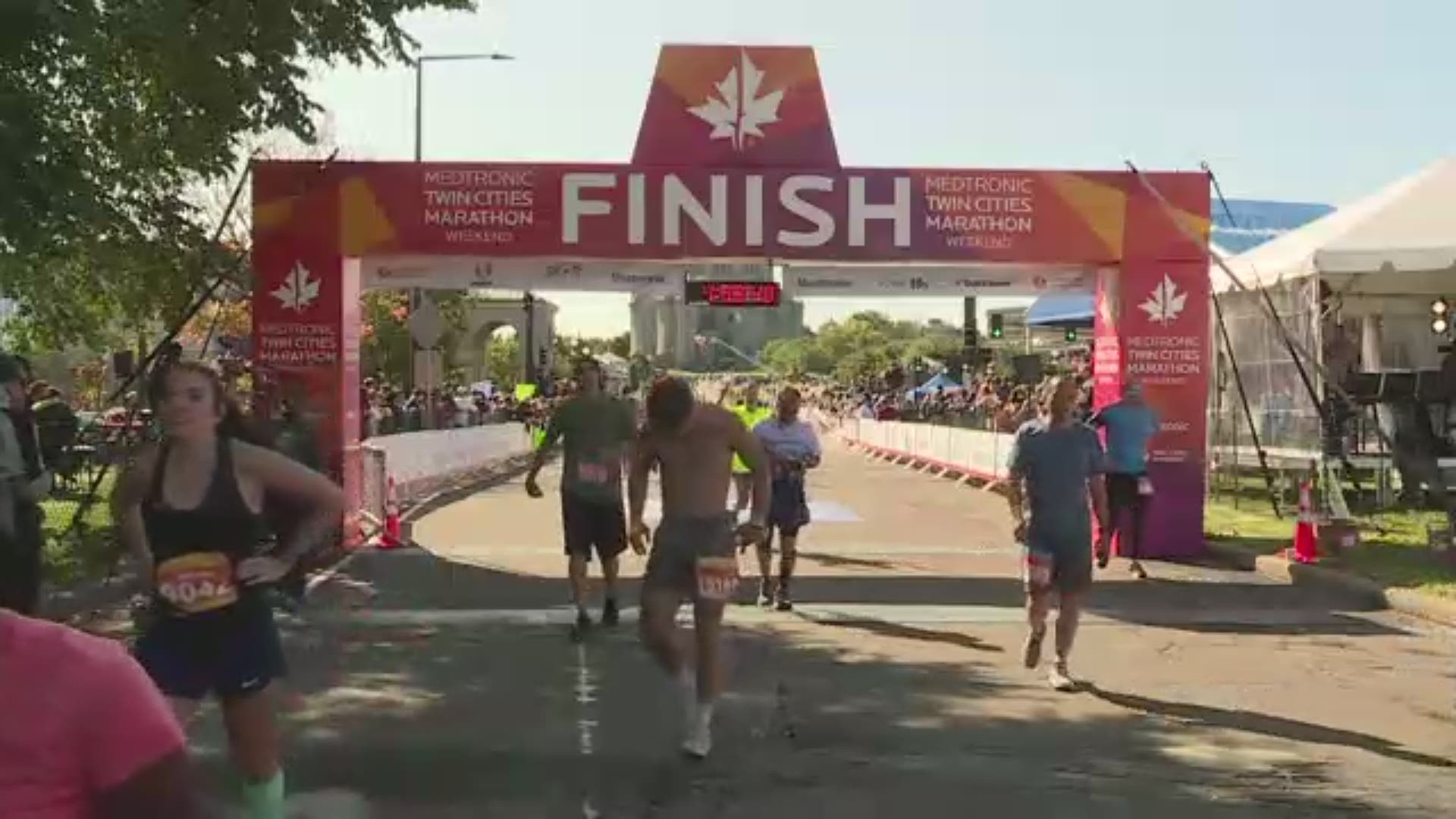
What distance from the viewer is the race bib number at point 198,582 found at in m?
5.06

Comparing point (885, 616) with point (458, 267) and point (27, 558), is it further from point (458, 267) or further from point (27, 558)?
point (27, 558)

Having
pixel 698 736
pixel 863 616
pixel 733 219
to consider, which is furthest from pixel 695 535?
pixel 733 219

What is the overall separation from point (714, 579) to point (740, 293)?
384 inches

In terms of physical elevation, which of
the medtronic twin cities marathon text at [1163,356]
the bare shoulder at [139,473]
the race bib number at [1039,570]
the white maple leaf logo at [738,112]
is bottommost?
the race bib number at [1039,570]

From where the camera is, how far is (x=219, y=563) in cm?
507

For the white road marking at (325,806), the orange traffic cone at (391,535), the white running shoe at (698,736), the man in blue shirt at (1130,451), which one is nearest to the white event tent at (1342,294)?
the man in blue shirt at (1130,451)

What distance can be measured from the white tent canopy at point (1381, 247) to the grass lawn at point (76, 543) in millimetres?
12966

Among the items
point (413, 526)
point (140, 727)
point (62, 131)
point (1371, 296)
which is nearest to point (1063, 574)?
point (140, 727)

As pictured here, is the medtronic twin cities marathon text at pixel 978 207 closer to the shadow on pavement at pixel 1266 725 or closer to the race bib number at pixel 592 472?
the race bib number at pixel 592 472

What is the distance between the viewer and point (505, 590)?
13.8 meters

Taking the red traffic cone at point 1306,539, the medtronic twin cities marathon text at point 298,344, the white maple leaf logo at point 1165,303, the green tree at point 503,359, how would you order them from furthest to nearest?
the green tree at point 503,359
the white maple leaf logo at point 1165,303
the medtronic twin cities marathon text at point 298,344
the red traffic cone at point 1306,539

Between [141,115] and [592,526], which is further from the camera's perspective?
[141,115]

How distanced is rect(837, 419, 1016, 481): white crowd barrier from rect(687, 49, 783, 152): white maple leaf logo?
6378 millimetres

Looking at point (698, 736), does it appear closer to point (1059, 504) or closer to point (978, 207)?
point (1059, 504)
